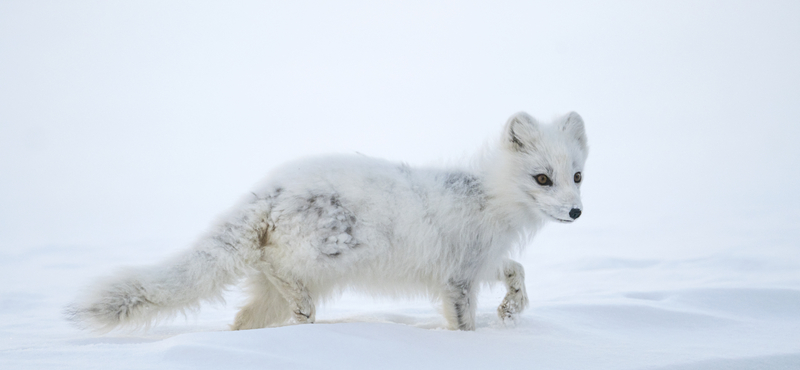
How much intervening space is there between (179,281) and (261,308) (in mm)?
588

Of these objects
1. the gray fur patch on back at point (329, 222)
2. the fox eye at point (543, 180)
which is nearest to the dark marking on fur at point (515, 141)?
the fox eye at point (543, 180)

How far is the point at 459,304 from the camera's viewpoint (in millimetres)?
3113

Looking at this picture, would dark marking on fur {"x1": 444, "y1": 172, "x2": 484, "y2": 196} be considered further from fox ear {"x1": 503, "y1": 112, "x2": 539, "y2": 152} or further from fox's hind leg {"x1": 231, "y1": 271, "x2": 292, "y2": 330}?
fox's hind leg {"x1": 231, "y1": 271, "x2": 292, "y2": 330}

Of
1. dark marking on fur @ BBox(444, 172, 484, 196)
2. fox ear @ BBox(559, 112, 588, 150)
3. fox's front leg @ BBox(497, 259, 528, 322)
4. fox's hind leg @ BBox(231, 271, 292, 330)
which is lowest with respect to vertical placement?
fox's hind leg @ BBox(231, 271, 292, 330)

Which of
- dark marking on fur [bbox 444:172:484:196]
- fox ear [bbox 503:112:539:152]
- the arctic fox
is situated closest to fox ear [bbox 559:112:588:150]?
the arctic fox

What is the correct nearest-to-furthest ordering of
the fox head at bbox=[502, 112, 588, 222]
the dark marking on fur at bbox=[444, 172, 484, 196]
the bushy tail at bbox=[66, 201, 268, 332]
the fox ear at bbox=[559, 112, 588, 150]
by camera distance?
the bushy tail at bbox=[66, 201, 268, 332], the fox head at bbox=[502, 112, 588, 222], the dark marking on fur at bbox=[444, 172, 484, 196], the fox ear at bbox=[559, 112, 588, 150]

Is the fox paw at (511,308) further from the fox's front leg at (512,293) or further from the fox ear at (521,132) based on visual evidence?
the fox ear at (521,132)

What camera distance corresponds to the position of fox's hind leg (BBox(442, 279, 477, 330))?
309cm

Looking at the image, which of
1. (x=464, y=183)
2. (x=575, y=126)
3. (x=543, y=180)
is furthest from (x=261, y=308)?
(x=575, y=126)

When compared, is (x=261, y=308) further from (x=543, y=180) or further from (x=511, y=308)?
(x=543, y=180)

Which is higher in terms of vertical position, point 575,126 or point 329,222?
point 575,126

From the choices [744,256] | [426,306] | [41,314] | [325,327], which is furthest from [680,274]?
[41,314]

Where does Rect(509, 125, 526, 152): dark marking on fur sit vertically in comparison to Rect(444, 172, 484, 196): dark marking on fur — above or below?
above

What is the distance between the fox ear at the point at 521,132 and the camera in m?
3.29
